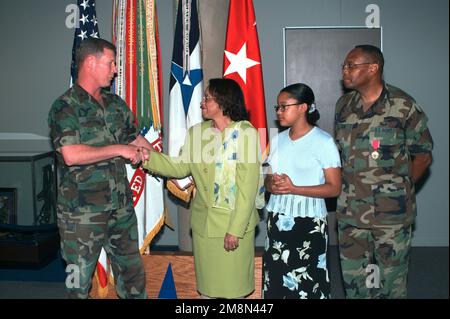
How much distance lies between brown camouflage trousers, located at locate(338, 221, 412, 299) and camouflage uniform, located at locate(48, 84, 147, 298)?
48.4 inches

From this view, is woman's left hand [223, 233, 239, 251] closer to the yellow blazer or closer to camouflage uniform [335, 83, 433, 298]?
Answer: the yellow blazer

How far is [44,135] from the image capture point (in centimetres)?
469

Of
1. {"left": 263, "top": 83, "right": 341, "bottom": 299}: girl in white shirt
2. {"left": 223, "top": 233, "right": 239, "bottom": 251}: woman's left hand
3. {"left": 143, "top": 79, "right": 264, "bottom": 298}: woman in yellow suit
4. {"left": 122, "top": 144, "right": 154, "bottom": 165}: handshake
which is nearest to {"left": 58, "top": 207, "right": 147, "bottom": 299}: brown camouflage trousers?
{"left": 122, "top": 144, "right": 154, "bottom": 165}: handshake

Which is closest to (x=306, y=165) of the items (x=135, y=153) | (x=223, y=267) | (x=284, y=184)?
(x=284, y=184)

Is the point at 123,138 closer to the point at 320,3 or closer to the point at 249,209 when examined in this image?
the point at 249,209

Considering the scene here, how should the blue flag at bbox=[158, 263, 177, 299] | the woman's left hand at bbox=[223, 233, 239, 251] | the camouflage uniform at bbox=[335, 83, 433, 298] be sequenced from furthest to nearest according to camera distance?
1. the blue flag at bbox=[158, 263, 177, 299]
2. the camouflage uniform at bbox=[335, 83, 433, 298]
3. the woman's left hand at bbox=[223, 233, 239, 251]

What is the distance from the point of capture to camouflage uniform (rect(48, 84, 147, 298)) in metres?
2.66

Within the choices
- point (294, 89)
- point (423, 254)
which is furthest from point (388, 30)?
point (294, 89)

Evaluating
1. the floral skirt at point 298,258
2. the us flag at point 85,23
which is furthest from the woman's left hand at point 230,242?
the us flag at point 85,23

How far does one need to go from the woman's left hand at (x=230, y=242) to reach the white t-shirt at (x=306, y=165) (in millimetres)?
294

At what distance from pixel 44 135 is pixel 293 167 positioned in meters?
2.93

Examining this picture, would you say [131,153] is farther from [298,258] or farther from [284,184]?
[298,258]

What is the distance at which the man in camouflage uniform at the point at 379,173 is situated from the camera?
8.61ft

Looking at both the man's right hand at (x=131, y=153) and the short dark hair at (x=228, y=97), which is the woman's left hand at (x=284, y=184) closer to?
the short dark hair at (x=228, y=97)
